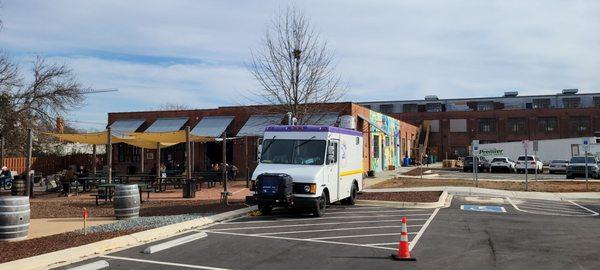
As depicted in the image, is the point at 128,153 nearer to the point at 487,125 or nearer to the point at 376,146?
the point at 376,146

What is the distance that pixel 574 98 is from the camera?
94.8 metres

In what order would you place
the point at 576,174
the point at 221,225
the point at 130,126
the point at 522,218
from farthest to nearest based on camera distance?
the point at 130,126, the point at 576,174, the point at 522,218, the point at 221,225

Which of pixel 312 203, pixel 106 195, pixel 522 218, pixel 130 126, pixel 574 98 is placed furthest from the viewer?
Answer: pixel 574 98

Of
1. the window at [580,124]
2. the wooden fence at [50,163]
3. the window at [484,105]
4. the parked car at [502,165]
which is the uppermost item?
the window at [484,105]

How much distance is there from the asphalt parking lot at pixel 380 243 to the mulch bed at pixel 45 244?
3.36ft

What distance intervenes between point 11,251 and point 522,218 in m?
12.5

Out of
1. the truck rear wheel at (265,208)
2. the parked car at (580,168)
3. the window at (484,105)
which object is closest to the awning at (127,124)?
the truck rear wheel at (265,208)

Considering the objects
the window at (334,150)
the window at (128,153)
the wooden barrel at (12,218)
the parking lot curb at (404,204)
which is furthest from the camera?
the window at (128,153)

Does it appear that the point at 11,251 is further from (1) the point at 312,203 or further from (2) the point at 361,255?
(1) the point at 312,203

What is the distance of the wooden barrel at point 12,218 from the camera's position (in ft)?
32.4

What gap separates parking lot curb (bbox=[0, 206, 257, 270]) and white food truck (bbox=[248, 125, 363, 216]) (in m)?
1.72

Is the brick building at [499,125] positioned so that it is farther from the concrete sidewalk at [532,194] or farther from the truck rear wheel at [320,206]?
the truck rear wheel at [320,206]

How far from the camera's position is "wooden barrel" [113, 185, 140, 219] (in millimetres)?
13164

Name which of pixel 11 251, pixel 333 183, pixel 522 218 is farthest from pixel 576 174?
pixel 11 251
